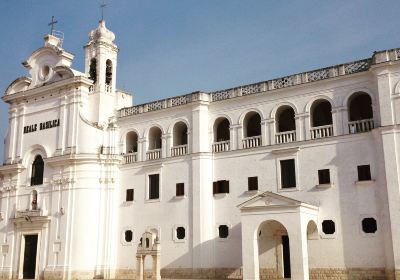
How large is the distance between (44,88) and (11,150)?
5.51 meters

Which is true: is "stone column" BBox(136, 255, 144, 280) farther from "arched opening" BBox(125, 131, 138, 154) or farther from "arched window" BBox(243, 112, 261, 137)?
"arched window" BBox(243, 112, 261, 137)

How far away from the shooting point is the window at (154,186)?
3222 centimetres

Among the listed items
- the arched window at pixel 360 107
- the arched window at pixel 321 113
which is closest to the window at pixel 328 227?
the arched window at pixel 321 113

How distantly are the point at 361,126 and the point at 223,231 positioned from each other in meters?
9.86

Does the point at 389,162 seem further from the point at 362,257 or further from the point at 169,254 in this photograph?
the point at 169,254

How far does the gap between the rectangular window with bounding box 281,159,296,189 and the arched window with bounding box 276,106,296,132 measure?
2498 millimetres

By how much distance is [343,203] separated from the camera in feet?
84.1

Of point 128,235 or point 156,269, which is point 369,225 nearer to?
point 156,269

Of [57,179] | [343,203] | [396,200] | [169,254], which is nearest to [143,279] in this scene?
[169,254]

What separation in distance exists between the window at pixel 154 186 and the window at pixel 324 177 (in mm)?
10737

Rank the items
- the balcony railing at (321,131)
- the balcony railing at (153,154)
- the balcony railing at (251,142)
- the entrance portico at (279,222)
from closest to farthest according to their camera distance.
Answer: the entrance portico at (279,222), the balcony railing at (321,131), the balcony railing at (251,142), the balcony railing at (153,154)

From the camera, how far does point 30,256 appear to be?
34.2 m

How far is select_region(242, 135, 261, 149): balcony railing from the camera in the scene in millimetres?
A: 29178

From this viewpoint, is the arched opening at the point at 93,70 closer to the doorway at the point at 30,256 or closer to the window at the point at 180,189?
the window at the point at 180,189
